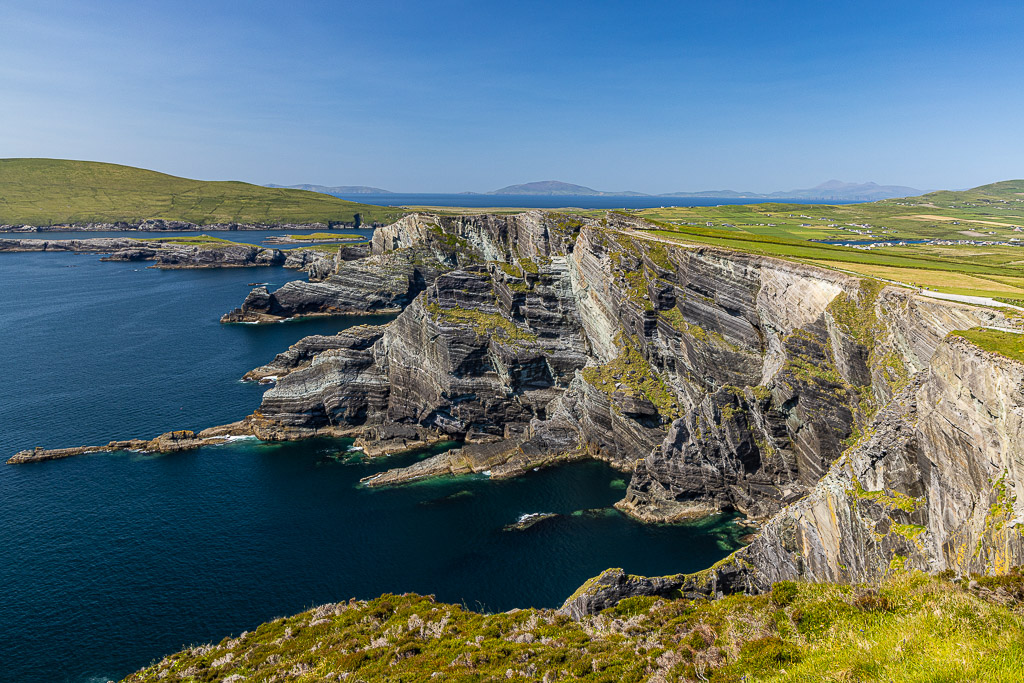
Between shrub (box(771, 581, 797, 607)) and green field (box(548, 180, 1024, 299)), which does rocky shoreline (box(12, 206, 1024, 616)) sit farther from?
shrub (box(771, 581, 797, 607))

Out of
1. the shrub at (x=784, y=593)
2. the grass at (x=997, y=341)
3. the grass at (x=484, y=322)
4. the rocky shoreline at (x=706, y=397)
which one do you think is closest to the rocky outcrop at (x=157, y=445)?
the rocky shoreline at (x=706, y=397)

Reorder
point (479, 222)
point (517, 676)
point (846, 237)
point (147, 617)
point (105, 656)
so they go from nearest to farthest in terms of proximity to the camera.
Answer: point (517, 676)
point (105, 656)
point (147, 617)
point (846, 237)
point (479, 222)

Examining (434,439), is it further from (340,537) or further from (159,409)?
(159,409)

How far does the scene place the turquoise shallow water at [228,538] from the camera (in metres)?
48.3

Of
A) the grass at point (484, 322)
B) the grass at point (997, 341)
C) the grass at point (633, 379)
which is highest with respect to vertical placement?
the grass at point (997, 341)

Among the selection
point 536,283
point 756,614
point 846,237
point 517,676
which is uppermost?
point 846,237

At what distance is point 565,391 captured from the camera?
8538 cm

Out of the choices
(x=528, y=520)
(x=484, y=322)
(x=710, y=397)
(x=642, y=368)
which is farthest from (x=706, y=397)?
(x=484, y=322)

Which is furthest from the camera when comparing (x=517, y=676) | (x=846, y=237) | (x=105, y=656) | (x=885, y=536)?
(x=846, y=237)

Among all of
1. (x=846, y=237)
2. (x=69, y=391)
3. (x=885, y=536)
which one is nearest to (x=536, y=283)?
(x=885, y=536)

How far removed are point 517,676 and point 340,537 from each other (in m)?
44.0

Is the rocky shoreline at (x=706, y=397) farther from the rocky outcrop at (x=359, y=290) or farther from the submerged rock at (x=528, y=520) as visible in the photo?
the rocky outcrop at (x=359, y=290)

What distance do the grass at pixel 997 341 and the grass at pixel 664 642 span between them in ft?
47.8

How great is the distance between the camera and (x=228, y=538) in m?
60.8
